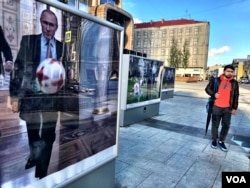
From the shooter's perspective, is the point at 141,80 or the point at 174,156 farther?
the point at 141,80

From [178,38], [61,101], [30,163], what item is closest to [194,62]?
[178,38]

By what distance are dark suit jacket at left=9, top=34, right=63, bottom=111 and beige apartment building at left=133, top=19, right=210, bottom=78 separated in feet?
173

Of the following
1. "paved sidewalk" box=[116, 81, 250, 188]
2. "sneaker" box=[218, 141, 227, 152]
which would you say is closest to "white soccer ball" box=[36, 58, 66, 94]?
"paved sidewalk" box=[116, 81, 250, 188]

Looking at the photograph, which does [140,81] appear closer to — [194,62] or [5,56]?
[5,56]

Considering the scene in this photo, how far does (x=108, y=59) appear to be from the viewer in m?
2.26

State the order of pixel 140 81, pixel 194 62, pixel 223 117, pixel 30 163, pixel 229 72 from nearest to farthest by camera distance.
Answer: pixel 30 163 → pixel 229 72 → pixel 223 117 → pixel 140 81 → pixel 194 62

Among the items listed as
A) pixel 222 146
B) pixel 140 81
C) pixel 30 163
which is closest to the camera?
pixel 30 163

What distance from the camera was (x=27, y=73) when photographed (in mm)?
1546

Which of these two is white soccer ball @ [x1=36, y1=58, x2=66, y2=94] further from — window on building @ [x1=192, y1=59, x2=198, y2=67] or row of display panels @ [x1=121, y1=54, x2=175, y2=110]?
window on building @ [x1=192, y1=59, x2=198, y2=67]

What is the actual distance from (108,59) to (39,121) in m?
0.93

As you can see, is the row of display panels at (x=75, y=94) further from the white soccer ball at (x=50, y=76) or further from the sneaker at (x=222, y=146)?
the sneaker at (x=222, y=146)

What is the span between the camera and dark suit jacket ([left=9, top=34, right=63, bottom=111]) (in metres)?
1.49

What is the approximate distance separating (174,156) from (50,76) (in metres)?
3.05

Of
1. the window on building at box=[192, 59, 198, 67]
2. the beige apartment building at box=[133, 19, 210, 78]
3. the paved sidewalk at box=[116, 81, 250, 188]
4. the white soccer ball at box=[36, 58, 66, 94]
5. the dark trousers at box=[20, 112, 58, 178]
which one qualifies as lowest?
the paved sidewalk at box=[116, 81, 250, 188]
